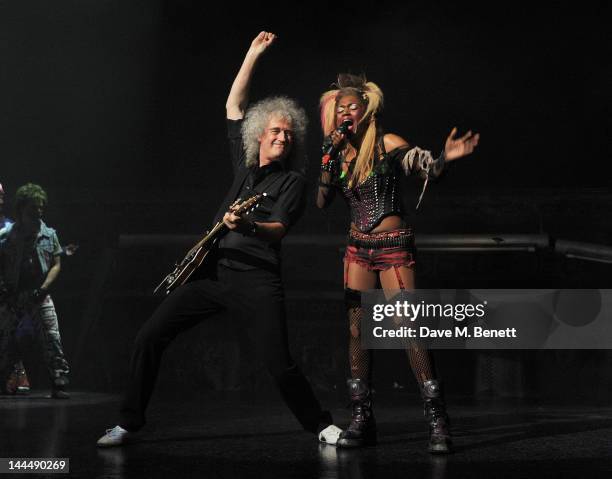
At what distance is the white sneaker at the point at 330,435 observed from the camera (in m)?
4.20

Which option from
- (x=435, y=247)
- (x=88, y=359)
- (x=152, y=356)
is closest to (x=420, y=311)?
(x=152, y=356)

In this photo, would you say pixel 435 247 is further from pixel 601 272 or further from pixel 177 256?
pixel 177 256

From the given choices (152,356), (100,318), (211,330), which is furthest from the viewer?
(100,318)

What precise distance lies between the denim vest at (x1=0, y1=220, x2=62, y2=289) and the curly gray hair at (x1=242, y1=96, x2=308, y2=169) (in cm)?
333

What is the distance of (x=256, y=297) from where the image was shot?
420cm

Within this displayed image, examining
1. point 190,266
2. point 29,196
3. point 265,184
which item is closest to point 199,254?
point 190,266

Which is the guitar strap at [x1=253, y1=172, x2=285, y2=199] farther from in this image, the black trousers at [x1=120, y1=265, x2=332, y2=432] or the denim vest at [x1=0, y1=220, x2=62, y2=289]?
the denim vest at [x1=0, y1=220, x2=62, y2=289]

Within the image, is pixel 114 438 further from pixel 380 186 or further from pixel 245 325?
pixel 380 186

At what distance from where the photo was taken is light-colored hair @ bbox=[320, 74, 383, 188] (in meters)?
4.43

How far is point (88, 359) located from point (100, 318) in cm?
45

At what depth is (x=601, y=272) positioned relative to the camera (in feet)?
29.7

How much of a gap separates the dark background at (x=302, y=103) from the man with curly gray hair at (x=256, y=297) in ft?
12.8

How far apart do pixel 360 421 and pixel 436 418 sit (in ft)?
1.19
